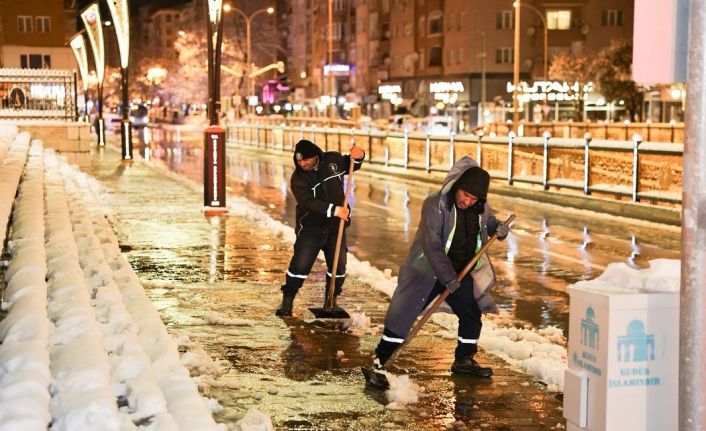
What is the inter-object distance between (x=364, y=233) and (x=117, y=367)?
467 inches

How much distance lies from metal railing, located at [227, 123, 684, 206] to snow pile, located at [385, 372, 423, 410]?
14614mm

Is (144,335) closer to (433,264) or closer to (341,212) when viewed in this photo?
(433,264)

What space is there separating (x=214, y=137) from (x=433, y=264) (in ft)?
40.2

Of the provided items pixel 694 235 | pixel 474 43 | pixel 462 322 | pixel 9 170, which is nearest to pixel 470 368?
pixel 462 322

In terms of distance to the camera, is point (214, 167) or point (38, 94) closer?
point (214, 167)

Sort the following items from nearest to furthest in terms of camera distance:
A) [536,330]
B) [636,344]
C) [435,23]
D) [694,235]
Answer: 1. [694,235]
2. [636,344]
3. [536,330]
4. [435,23]

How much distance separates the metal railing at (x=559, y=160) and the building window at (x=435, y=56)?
5152 cm

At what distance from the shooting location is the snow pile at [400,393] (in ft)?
24.4

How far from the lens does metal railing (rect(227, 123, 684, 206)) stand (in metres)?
22.5

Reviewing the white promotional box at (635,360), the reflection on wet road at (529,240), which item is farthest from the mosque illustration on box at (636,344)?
the reflection on wet road at (529,240)

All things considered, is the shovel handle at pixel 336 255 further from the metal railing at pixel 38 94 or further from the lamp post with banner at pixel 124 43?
the metal railing at pixel 38 94

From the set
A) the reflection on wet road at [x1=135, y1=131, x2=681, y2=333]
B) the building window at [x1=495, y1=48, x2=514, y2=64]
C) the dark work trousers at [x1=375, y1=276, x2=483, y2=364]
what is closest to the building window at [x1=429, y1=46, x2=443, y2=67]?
the building window at [x1=495, y1=48, x2=514, y2=64]

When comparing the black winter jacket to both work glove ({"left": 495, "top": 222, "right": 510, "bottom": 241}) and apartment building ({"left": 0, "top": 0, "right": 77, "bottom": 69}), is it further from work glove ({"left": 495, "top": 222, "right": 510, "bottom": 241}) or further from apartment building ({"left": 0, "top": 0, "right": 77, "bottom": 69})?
apartment building ({"left": 0, "top": 0, "right": 77, "bottom": 69})

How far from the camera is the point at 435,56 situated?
91.4 metres
